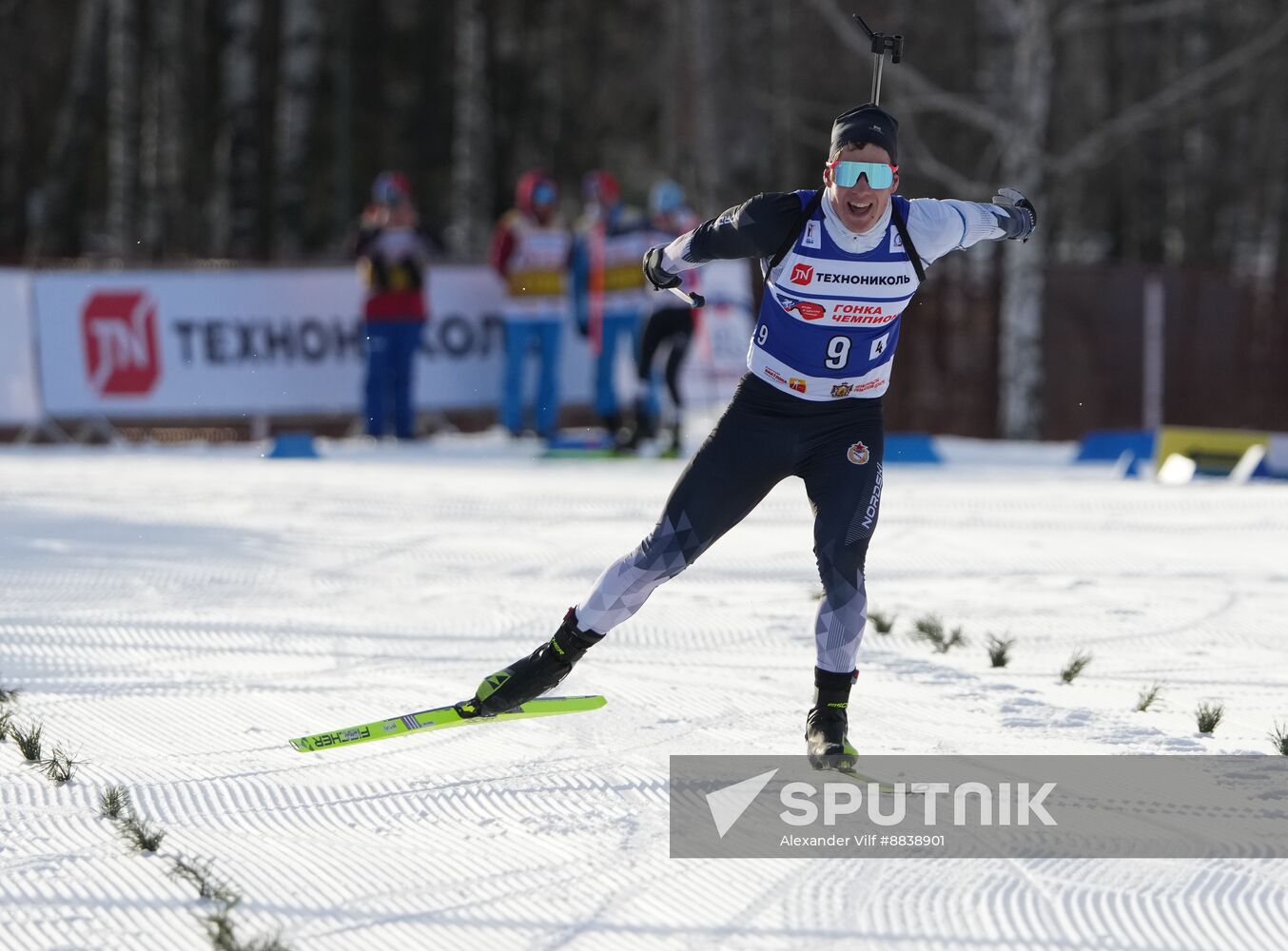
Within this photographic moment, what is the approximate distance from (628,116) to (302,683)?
32.7 meters

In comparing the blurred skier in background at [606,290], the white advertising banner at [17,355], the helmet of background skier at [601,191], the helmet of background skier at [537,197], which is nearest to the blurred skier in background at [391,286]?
the helmet of background skier at [537,197]

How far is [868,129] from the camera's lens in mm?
4645

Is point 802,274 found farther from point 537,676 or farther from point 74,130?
point 74,130

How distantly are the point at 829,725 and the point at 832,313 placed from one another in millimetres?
1106

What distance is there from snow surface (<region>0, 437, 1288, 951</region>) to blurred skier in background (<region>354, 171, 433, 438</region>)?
2.98m

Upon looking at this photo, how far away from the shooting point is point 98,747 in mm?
4797

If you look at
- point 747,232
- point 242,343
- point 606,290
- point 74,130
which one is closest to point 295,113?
point 74,130

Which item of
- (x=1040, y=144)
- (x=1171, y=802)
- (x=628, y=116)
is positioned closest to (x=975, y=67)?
(x=628, y=116)

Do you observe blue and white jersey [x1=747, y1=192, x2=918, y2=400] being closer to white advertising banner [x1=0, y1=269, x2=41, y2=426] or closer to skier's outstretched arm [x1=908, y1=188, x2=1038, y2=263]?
skier's outstretched arm [x1=908, y1=188, x2=1038, y2=263]

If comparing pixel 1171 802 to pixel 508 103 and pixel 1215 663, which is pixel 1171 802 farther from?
pixel 508 103

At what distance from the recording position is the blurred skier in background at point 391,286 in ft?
45.2

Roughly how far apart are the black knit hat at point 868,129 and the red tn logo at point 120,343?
421 inches

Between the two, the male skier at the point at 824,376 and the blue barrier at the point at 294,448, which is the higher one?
the male skier at the point at 824,376
